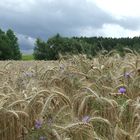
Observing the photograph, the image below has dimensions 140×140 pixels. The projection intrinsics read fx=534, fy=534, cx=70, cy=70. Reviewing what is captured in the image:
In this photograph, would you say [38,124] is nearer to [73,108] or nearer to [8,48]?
[73,108]

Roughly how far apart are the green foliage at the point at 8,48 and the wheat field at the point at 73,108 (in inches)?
1656

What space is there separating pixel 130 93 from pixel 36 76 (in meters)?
1.73

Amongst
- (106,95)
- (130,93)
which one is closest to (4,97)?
(106,95)

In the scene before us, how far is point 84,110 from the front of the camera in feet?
15.9

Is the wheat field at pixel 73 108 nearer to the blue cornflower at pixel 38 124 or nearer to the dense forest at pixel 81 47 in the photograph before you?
the blue cornflower at pixel 38 124

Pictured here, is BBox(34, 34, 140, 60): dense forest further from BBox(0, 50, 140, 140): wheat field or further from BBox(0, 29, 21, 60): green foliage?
BBox(0, 29, 21, 60): green foliage

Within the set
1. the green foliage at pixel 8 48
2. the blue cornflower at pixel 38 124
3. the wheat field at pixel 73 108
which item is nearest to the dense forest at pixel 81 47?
the wheat field at pixel 73 108

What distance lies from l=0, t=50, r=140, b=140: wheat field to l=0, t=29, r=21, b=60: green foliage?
42.1 meters

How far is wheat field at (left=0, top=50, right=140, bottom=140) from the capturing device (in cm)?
398

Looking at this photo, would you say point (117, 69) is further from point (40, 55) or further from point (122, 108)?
point (40, 55)

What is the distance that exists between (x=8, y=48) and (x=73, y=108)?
1802 inches

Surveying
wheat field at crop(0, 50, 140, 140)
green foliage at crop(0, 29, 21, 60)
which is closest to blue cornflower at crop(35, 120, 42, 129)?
wheat field at crop(0, 50, 140, 140)

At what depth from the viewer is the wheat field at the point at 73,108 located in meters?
3.98

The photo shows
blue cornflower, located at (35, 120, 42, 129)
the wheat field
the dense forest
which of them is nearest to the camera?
the wheat field
